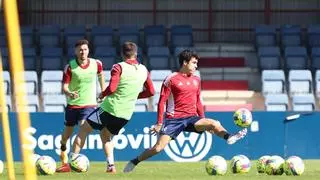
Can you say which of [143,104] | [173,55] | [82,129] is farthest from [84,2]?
[82,129]

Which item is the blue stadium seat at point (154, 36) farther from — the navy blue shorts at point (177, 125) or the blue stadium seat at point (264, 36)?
the navy blue shorts at point (177, 125)

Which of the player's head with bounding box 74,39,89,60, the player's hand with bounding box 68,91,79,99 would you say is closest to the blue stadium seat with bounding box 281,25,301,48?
the player's hand with bounding box 68,91,79,99

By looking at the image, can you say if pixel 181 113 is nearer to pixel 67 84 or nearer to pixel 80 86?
pixel 80 86

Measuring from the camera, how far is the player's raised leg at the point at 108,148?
1578cm

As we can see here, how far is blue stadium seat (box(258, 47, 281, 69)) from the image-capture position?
100 ft

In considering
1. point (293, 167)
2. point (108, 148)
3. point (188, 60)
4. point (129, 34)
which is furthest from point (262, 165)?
point (129, 34)

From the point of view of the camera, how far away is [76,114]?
1681 centimetres

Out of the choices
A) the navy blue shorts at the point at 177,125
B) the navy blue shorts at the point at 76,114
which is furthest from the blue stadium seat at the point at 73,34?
the navy blue shorts at the point at 177,125

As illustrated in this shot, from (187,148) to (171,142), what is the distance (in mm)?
359

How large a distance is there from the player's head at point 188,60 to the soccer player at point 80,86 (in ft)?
5.96

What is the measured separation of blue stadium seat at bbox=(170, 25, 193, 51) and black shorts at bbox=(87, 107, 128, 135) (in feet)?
52.0

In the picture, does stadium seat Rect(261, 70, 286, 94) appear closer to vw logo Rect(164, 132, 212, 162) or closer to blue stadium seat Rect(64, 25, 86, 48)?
blue stadium seat Rect(64, 25, 86, 48)

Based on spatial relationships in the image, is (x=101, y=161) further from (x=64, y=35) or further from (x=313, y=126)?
(x=64, y=35)

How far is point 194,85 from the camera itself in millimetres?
15547
